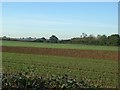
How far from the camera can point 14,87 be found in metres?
6.75

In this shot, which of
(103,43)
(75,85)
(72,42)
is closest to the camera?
(75,85)

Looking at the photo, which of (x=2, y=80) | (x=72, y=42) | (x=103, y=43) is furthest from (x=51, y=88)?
(x=72, y=42)

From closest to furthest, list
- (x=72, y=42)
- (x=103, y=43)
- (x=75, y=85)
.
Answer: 1. (x=75, y=85)
2. (x=103, y=43)
3. (x=72, y=42)

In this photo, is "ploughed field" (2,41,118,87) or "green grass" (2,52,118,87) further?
"ploughed field" (2,41,118,87)

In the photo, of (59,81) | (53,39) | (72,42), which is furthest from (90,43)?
(59,81)

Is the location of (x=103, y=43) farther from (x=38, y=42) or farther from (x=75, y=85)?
(x=75, y=85)

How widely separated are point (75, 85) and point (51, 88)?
2.20 ft

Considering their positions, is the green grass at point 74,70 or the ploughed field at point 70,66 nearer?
the green grass at point 74,70

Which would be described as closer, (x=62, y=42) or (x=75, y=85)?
(x=75, y=85)

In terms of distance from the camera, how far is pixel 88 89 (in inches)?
263

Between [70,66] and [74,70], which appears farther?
[70,66]

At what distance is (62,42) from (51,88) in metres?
53.4

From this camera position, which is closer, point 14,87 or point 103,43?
point 14,87

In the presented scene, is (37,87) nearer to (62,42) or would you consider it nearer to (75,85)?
(75,85)
